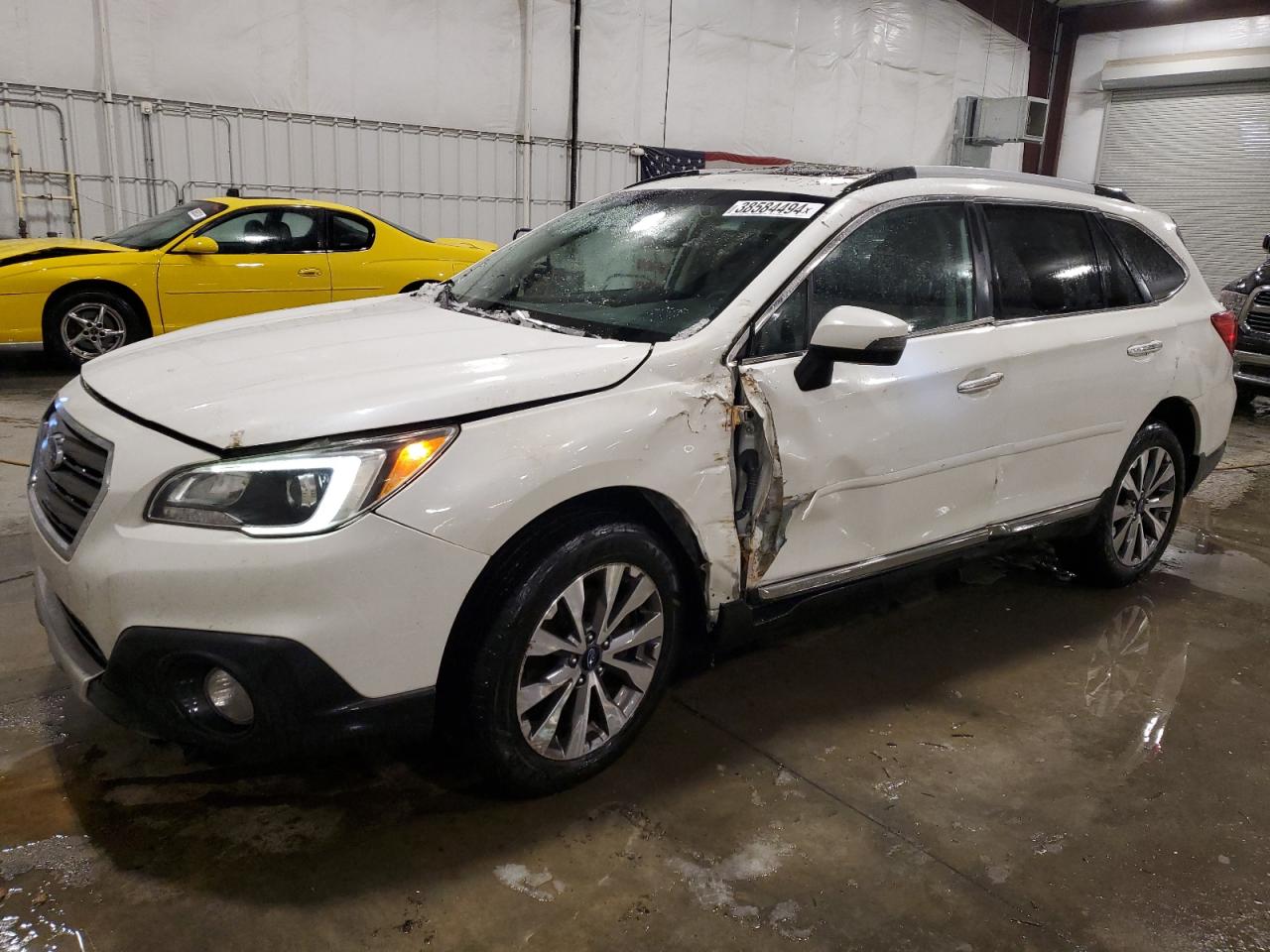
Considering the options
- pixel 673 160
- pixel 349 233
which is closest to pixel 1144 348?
pixel 349 233

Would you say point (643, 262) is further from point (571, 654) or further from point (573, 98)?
point (573, 98)

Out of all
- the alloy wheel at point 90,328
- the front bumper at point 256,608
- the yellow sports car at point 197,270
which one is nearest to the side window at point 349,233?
the yellow sports car at point 197,270

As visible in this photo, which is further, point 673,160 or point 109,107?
point 673,160

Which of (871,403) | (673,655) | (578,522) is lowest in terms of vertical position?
(673,655)

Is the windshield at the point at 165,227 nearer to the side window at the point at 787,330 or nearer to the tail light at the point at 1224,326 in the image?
the side window at the point at 787,330

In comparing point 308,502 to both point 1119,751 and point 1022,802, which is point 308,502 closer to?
point 1022,802

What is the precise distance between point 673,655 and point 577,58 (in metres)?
11.0

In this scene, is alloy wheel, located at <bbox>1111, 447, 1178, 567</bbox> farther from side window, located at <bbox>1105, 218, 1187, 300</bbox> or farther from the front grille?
the front grille

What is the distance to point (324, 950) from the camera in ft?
6.02

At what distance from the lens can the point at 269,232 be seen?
765 cm

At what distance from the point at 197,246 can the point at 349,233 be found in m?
1.25

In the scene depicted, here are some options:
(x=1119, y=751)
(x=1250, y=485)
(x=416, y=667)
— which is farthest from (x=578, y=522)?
(x=1250, y=485)

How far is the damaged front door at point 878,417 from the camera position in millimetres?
2500

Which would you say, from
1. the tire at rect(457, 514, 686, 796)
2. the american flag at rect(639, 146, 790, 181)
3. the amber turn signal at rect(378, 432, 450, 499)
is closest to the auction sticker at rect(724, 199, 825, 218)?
the tire at rect(457, 514, 686, 796)
